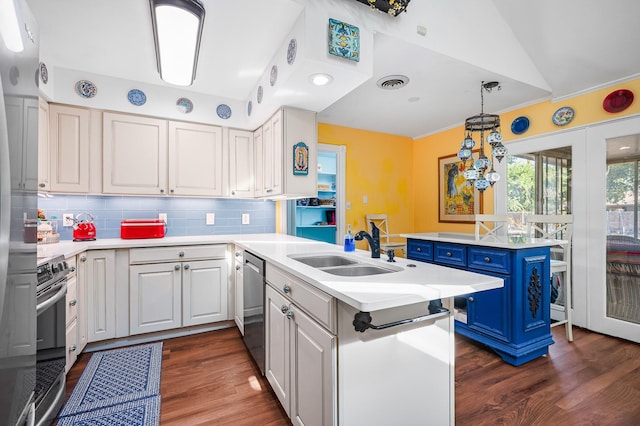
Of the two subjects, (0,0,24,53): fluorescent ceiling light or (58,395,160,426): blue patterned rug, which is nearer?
(0,0,24,53): fluorescent ceiling light

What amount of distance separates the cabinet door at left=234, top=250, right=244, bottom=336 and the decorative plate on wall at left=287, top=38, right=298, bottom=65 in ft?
5.30

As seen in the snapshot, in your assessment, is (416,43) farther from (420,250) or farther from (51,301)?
(51,301)

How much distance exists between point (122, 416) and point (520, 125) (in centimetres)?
461

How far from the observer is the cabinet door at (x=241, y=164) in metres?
3.32

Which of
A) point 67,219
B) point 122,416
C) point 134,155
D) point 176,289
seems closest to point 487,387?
point 122,416

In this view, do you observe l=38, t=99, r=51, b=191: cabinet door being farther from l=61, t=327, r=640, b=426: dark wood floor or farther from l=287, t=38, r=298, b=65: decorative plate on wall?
l=287, t=38, r=298, b=65: decorative plate on wall

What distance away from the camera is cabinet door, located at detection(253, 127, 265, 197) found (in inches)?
124

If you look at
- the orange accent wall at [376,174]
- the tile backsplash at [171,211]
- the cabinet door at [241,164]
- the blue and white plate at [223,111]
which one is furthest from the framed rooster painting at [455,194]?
the blue and white plate at [223,111]

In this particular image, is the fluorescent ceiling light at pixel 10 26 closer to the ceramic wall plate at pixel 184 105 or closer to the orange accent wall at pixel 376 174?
the ceramic wall plate at pixel 184 105

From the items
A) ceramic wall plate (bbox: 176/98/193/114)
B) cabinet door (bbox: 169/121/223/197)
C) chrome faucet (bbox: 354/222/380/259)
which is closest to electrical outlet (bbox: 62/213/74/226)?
cabinet door (bbox: 169/121/223/197)

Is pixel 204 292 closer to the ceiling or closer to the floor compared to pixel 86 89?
closer to the floor

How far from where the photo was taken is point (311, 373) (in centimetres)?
131

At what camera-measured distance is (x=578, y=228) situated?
3.08 m

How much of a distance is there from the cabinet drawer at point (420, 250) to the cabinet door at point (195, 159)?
2.24 metres
